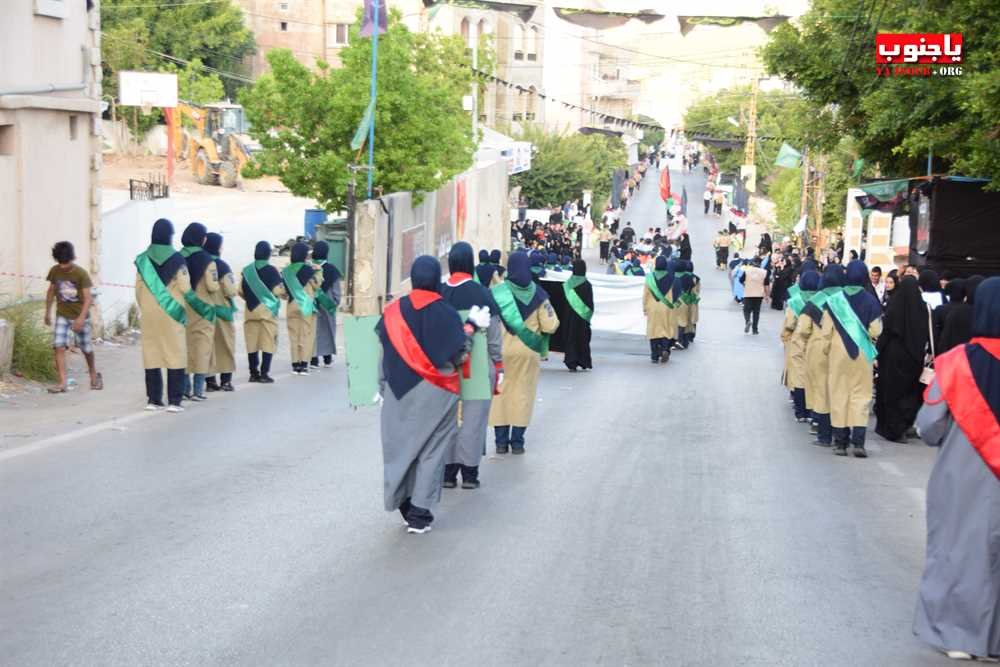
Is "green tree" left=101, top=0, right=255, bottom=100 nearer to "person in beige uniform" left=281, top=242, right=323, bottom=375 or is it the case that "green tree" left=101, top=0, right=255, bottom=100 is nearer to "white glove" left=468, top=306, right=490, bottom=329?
"person in beige uniform" left=281, top=242, right=323, bottom=375

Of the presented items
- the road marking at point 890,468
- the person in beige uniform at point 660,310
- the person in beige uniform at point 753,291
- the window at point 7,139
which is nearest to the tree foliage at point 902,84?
the person in beige uniform at point 660,310

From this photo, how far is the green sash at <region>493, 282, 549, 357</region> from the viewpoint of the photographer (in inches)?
497

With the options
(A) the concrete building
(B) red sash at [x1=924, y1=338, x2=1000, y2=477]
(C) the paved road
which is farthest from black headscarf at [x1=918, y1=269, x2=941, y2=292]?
(A) the concrete building

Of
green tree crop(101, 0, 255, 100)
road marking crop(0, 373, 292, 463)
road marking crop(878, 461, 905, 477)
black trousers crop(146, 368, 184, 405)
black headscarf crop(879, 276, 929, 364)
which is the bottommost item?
road marking crop(878, 461, 905, 477)

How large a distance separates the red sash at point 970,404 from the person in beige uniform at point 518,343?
591 centimetres

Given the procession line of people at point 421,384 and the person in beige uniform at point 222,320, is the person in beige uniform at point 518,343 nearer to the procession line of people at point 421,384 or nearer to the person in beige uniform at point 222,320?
the procession line of people at point 421,384

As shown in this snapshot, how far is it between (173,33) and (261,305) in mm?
57216

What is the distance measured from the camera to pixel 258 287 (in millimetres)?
17625

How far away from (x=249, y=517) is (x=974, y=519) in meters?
4.56

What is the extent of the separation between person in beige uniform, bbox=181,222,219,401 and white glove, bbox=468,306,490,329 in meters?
5.94

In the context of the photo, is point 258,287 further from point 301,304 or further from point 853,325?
point 853,325

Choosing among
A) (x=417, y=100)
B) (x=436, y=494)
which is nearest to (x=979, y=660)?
(x=436, y=494)

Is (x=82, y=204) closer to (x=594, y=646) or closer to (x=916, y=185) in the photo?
(x=916, y=185)

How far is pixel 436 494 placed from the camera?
893 centimetres
